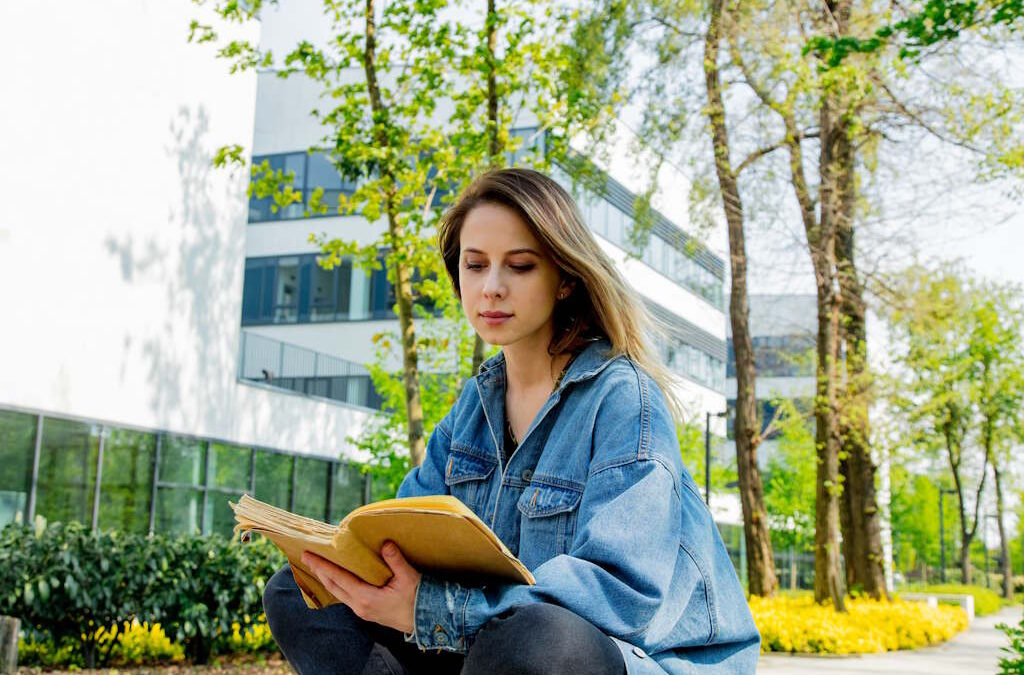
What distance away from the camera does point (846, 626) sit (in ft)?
45.5

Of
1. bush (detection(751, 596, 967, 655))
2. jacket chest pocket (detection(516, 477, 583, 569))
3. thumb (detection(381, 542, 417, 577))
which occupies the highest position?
jacket chest pocket (detection(516, 477, 583, 569))

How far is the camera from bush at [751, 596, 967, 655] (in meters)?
13.1

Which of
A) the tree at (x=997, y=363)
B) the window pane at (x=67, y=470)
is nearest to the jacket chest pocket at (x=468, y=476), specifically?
the window pane at (x=67, y=470)

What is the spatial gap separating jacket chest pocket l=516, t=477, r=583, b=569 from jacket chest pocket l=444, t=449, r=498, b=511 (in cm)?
26

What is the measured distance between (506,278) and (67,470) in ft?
46.1

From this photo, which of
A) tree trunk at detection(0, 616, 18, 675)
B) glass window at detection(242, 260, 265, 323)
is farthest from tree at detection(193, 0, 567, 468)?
glass window at detection(242, 260, 265, 323)

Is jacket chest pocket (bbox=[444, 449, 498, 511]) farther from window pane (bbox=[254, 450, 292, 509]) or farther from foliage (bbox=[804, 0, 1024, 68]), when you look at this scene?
window pane (bbox=[254, 450, 292, 509])

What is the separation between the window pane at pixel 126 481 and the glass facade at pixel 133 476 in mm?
15

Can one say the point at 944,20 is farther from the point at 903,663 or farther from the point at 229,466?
the point at 229,466

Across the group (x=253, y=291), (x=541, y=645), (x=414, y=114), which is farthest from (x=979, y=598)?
(x=541, y=645)

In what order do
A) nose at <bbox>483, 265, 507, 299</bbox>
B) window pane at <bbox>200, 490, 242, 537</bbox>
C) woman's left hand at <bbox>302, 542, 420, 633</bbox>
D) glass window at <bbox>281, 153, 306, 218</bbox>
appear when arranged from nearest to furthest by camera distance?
woman's left hand at <bbox>302, 542, 420, 633</bbox> < nose at <bbox>483, 265, 507, 299</bbox> < window pane at <bbox>200, 490, 242, 537</bbox> < glass window at <bbox>281, 153, 306, 218</bbox>

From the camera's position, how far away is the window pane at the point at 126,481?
15680 mm

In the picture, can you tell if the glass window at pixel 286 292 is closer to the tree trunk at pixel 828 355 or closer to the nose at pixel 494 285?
the tree trunk at pixel 828 355

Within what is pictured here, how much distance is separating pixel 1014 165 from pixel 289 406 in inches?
540
